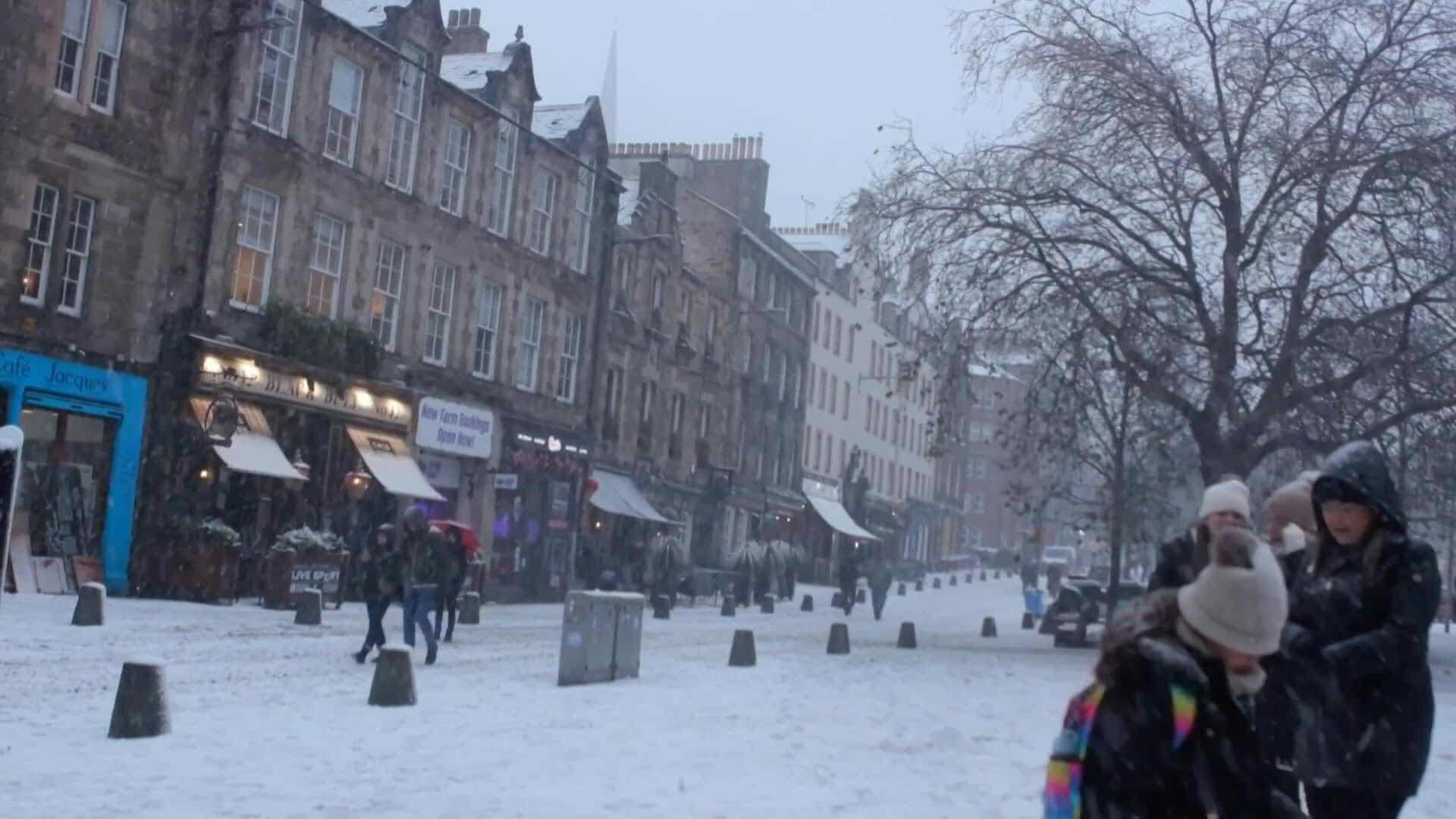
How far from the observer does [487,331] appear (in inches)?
1318

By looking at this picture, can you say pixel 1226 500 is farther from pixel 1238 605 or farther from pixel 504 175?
pixel 504 175

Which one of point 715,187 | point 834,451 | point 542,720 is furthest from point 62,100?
point 834,451

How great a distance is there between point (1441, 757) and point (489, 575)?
24.6 meters

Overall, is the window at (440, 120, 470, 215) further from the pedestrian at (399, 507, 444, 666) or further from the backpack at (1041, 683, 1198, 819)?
the backpack at (1041, 683, 1198, 819)

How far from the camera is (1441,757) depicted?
1223 centimetres

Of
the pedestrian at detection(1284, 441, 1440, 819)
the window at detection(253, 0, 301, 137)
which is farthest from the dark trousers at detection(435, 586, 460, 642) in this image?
the pedestrian at detection(1284, 441, 1440, 819)

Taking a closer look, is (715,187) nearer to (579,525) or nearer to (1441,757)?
(579,525)

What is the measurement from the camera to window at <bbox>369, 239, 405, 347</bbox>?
2948cm

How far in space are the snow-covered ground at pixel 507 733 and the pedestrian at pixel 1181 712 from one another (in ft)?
15.8

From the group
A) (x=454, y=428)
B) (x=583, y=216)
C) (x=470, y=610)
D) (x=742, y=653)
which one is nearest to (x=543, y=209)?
Answer: (x=583, y=216)

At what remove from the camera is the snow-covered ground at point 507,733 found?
8.19m

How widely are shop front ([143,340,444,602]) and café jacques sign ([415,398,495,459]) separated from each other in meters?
0.50

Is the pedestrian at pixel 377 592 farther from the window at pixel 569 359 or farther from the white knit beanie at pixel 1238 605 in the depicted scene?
the window at pixel 569 359

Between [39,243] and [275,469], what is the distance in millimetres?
5301
